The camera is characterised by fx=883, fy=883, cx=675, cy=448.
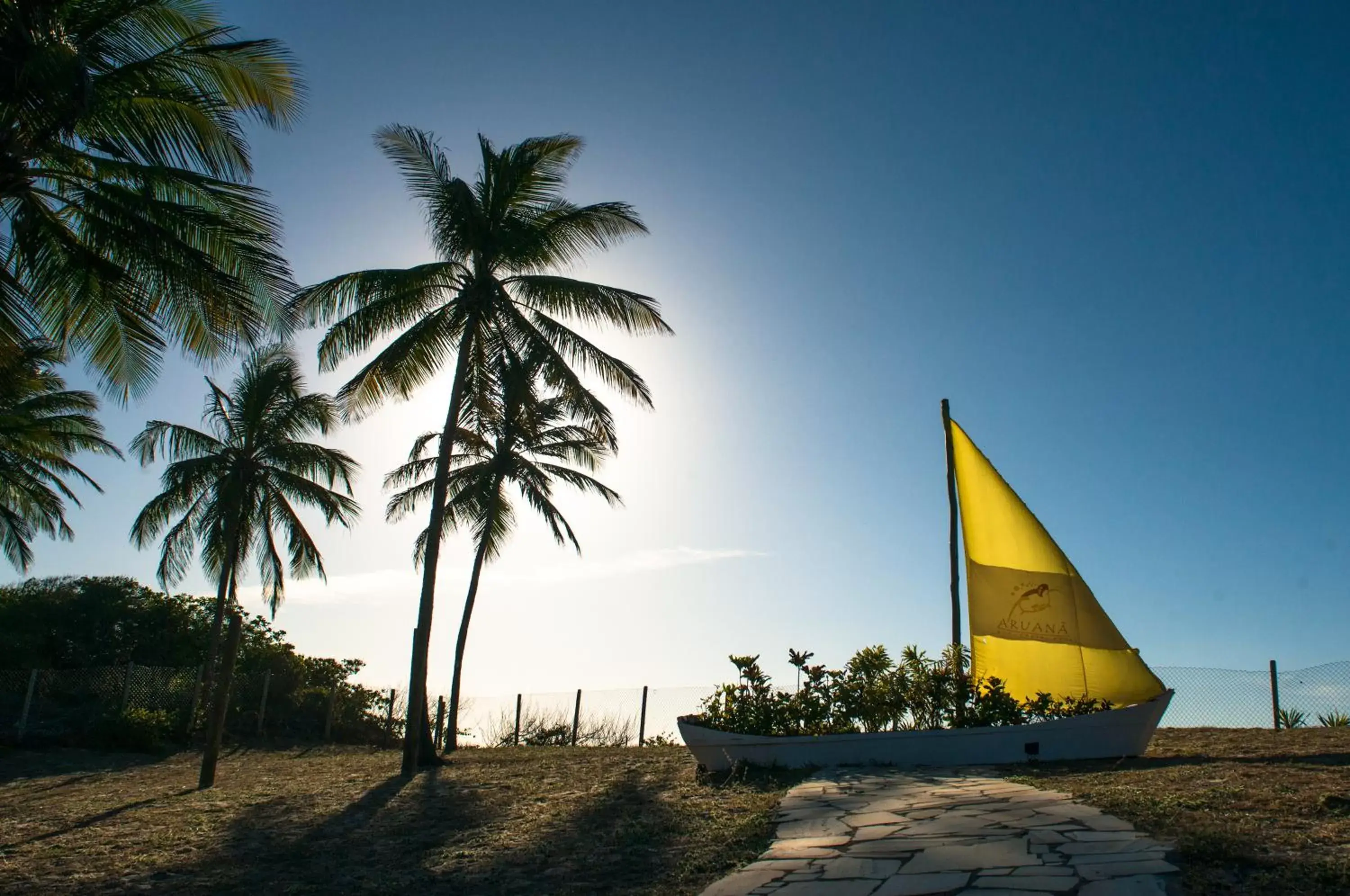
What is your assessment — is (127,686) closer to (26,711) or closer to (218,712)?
(26,711)

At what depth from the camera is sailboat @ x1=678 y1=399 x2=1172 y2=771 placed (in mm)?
11547

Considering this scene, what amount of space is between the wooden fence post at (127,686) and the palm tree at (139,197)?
15.3 metres

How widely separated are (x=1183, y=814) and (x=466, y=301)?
42.4 feet

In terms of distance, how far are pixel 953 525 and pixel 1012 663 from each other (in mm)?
2848

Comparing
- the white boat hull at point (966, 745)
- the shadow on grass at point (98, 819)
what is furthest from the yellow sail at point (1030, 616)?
the shadow on grass at point (98, 819)

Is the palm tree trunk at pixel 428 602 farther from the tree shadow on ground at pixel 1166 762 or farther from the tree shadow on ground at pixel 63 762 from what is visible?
the tree shadow on ground at pixel 1166 762

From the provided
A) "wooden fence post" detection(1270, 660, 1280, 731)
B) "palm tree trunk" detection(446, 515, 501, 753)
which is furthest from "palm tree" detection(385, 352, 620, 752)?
"wooden fence post" detection(1270, 660, 1280, 731)

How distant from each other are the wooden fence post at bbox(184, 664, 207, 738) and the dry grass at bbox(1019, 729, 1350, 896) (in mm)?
20154

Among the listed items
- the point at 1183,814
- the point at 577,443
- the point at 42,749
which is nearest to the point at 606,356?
the point at 577,443

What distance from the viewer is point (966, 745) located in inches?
454

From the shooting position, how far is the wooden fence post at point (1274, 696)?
15625mm

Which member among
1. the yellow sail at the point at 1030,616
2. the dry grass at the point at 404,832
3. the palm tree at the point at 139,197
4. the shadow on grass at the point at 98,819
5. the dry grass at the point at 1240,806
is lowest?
the shadow on grass at the point at 98,819

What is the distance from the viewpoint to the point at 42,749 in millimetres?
19328

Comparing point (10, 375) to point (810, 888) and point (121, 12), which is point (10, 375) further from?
point (810, 888)
